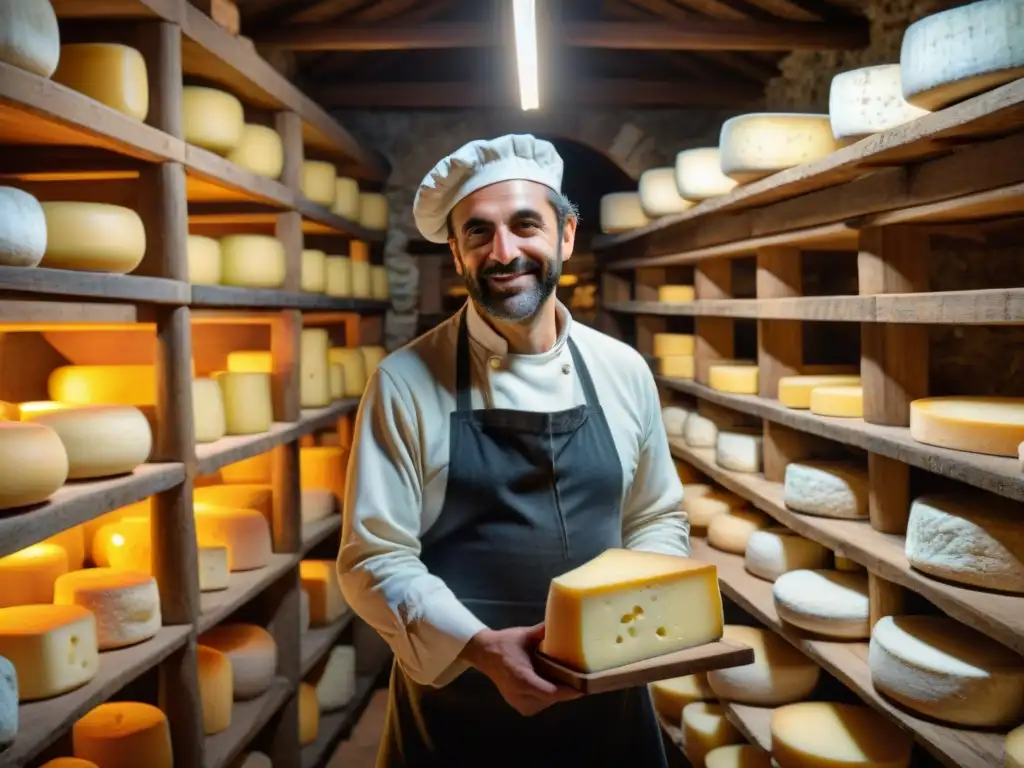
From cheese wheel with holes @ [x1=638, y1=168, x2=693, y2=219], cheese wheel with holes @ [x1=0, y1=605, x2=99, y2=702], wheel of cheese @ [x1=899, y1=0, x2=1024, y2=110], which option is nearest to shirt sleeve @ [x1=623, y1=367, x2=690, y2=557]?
wheel of cheese @ [x1=899, y1=0, x2=1024, y2=110]

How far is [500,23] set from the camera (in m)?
4.36

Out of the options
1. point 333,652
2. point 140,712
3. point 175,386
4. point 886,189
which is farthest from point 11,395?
point 886,189

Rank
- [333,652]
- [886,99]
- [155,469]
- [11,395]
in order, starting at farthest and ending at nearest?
1. [333,652]
2. [11,395]
3. [155,469]
4. [886,99]

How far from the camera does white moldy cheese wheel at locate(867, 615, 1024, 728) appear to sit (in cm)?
209

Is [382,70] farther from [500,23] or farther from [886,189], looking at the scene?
[886,189]

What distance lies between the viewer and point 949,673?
2121 millimetres

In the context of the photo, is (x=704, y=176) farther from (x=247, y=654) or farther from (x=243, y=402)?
(x=247, y=654)

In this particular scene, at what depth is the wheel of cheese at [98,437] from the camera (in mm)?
2211

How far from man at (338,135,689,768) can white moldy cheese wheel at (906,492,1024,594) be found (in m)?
0.71

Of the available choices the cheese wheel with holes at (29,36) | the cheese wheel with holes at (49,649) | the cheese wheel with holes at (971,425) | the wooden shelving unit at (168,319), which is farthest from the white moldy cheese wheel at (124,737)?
the cheese wheel with holes at (971,425)

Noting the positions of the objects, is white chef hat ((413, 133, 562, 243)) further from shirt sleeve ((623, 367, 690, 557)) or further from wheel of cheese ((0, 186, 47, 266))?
wheel of cheese ((0, 186, 47, 266))

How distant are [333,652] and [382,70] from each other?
3.39 metres

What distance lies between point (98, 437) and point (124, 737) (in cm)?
76

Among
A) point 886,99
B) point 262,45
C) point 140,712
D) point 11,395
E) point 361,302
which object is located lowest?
point 140,712
